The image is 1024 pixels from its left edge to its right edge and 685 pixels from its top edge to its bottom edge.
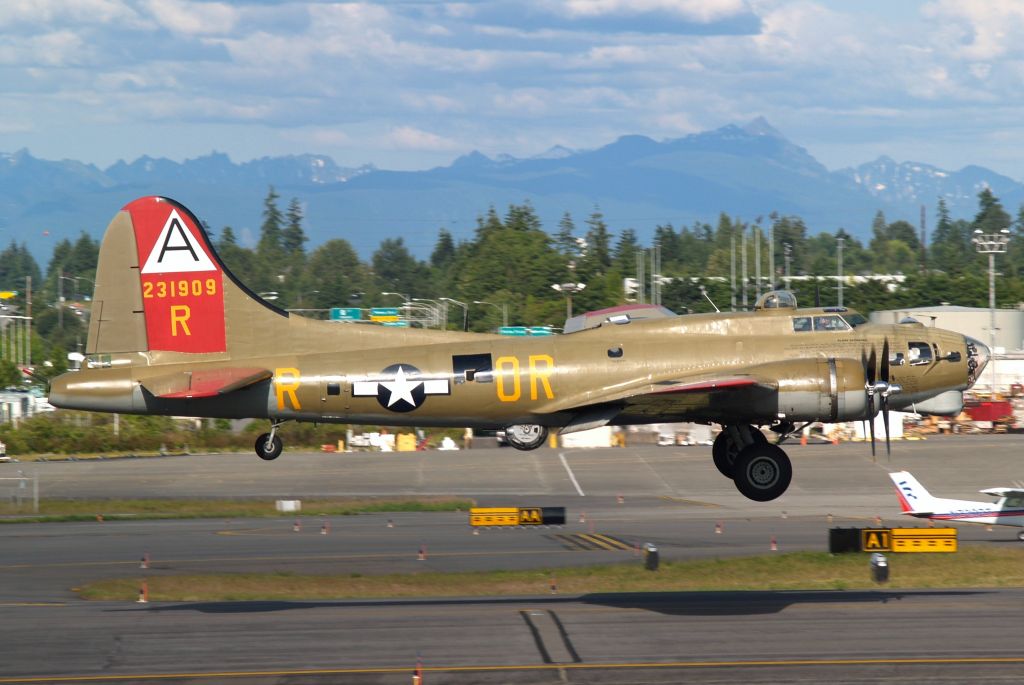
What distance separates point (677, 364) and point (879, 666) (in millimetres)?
8639

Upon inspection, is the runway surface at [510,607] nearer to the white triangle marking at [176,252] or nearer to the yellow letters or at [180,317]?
the yellow letters or at [180,317]

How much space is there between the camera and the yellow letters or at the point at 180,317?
92.9 ft

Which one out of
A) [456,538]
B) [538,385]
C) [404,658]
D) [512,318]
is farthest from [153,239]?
[512,318]

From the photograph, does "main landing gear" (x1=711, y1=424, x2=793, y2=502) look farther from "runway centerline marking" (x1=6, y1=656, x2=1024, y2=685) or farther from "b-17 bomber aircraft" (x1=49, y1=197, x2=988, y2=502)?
"runway centerline marking" (x1=6, y1=656, x2=1024, y2=685)

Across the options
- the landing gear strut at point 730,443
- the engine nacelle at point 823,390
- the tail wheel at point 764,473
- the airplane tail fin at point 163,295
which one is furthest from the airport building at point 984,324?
the airplane tail fin at point 163,295

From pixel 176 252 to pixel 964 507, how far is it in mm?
36562

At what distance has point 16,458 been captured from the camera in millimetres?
83188

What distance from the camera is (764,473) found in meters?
27.8

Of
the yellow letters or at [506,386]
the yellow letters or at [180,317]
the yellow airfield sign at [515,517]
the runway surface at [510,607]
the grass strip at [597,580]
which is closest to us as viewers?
the yellow letters or at [506,386]

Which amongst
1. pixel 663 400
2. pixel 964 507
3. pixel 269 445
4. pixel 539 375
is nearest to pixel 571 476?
pixel 964 507

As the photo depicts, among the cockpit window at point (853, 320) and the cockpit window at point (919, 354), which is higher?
the cockpit window at point (853, 320)

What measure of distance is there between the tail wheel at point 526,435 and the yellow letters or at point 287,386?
484cm

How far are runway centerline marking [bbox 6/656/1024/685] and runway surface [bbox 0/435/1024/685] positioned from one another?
94mm

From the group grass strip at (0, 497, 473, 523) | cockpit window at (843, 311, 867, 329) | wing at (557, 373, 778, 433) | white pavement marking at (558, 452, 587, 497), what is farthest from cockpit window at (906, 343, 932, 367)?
white pavement marking at (558, 452, 587, 497)
